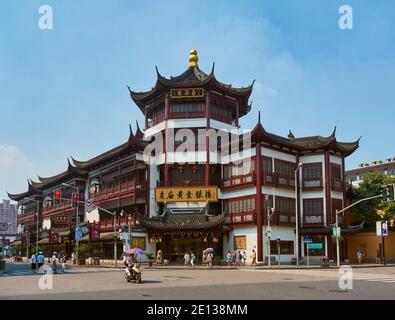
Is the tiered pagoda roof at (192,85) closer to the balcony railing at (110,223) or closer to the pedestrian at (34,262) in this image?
the balcony railing at (110,223)

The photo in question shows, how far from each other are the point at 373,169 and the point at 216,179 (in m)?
63.3

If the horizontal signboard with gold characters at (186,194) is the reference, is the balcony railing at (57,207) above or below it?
below

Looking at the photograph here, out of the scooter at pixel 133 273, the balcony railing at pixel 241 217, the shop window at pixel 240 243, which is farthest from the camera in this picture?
the shop window at pixel 240 243

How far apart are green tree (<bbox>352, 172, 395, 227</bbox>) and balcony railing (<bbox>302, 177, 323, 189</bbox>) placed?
259 inches

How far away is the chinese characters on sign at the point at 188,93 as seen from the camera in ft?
166

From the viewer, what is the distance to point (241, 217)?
46.6 metres

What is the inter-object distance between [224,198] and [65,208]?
29.8m

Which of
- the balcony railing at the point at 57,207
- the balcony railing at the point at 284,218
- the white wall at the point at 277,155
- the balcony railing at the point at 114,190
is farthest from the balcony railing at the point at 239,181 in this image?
the balcony railing at the point at 57,207

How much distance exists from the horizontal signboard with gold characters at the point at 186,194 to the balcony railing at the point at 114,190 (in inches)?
141

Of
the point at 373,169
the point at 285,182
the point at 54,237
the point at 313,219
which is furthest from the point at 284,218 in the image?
the point at 373,169

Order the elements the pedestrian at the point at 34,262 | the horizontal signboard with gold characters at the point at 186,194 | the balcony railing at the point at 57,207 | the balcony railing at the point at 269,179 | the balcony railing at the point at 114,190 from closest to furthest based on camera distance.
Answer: the pedestrian at the point at 34,262, the balcony railing at the point at 269,179, the horizontal signboard with gold characters at the point at 186,194, the balcony railing at the point at 114,190, the balcony railing at the point at 57,207
